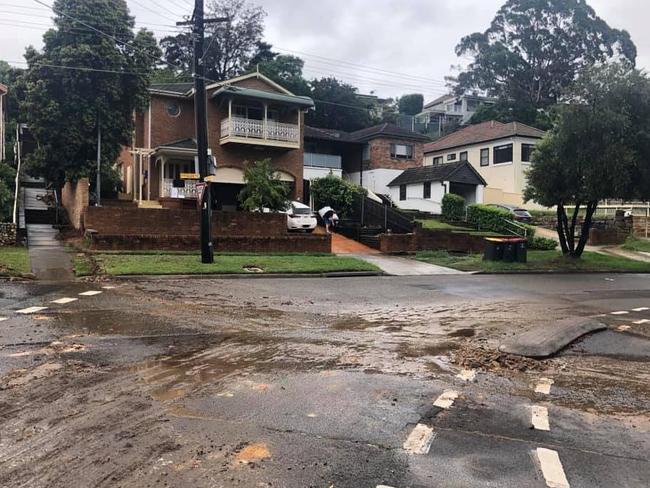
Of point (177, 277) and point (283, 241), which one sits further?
point (283, 241)

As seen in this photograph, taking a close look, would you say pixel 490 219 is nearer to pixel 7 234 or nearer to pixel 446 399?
pixel 7 234

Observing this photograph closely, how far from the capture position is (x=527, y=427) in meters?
4.82

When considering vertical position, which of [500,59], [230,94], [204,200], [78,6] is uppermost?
[500,59]

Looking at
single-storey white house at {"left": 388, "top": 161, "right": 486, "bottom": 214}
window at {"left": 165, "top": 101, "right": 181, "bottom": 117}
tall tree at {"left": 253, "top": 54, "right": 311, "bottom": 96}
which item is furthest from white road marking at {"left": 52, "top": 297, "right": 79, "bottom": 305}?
tall tree at {"left": 253, "top": 54, "right": 311, "bottom": 96}

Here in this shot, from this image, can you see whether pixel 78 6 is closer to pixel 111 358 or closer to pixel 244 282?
pixel 244 282

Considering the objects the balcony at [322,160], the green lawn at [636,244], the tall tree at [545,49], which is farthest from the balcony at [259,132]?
the tall tree at [545,49]

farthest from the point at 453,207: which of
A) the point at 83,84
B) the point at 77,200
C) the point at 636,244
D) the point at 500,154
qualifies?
the point at 83,84

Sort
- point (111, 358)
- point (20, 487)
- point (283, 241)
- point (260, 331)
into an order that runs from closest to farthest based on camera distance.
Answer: point (20, 487) → point (111, 358) → point (260, 331) → point (283, 241)

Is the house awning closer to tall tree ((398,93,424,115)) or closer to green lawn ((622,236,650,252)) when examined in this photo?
green lawn ((622,236,650,252))

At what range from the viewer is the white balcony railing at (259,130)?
96.5 feet

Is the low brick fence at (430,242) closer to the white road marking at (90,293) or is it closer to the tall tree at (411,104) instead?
the white road marking at (90,293)

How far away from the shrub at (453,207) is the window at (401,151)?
32.2ft

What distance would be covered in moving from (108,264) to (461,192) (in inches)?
1142

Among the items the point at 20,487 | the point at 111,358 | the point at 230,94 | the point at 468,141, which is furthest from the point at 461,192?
the point at 20,487
